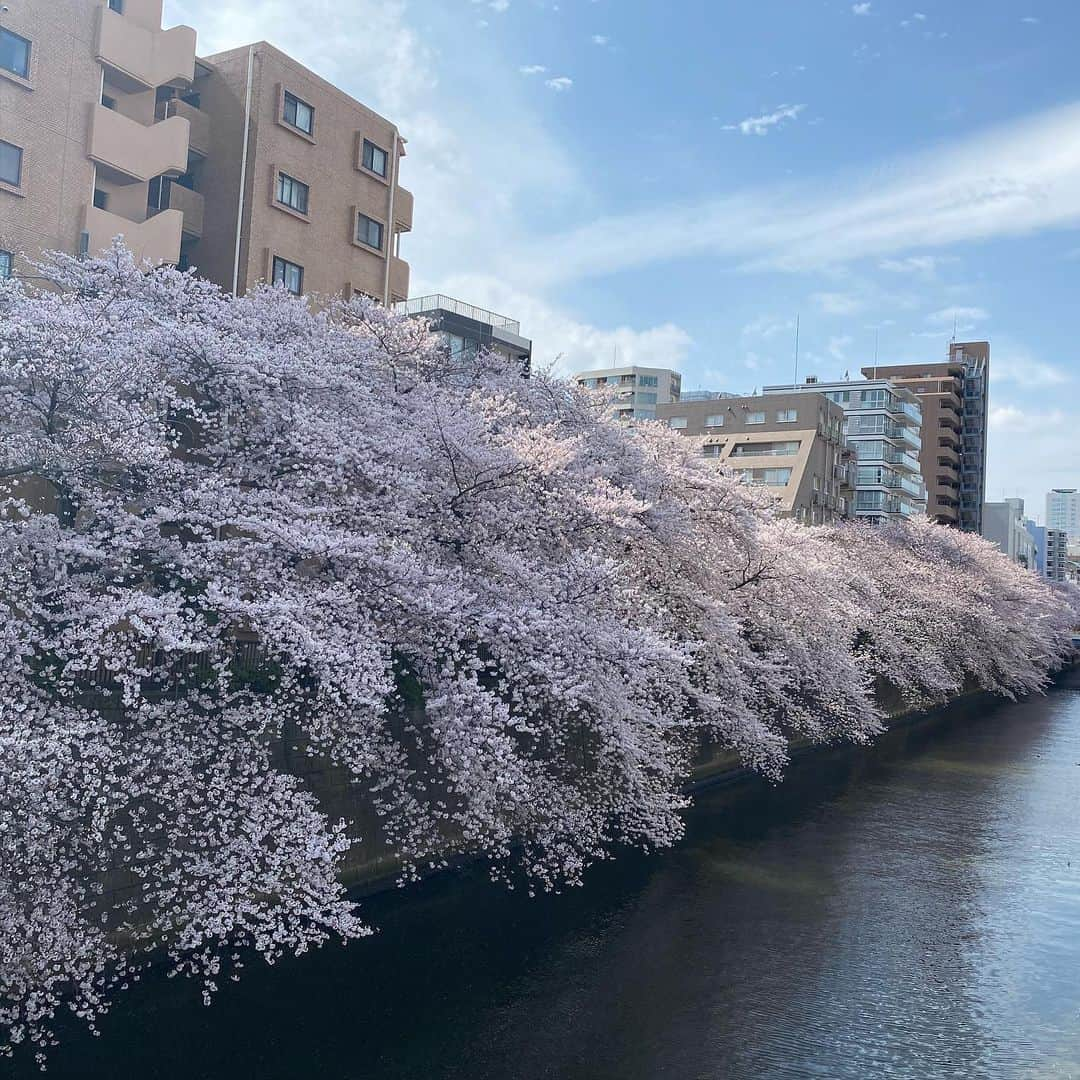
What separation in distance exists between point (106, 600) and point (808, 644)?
61.7ft

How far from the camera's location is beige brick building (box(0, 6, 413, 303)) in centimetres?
2262

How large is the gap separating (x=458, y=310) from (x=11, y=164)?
68.7 feet

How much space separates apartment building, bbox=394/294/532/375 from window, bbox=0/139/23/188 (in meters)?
15.1

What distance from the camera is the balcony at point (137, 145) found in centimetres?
2408

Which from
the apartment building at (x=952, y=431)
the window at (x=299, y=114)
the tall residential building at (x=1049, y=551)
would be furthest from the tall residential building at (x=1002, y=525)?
the window at (x=299, y=114)

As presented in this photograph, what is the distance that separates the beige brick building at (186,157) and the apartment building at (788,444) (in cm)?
3960

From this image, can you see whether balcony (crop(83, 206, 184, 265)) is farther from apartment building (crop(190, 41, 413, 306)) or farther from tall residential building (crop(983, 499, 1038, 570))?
tall residential building (crop(983, 499, 1038, 570))

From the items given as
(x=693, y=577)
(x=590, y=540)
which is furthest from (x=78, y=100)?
(x=693, y=577)

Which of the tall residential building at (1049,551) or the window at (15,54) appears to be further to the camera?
the tall residential building at (1049,551)

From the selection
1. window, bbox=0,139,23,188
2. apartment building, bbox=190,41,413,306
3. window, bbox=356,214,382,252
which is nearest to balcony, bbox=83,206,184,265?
apartment building, bbox=190,41,413,306

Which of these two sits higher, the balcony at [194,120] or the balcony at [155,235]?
the balcony at [194,120]

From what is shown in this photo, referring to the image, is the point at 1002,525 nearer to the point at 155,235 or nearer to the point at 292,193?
the point at 292,193

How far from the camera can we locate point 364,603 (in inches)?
556

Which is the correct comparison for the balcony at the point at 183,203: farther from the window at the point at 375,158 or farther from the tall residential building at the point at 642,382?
the tall residential building at the point at 642,382
